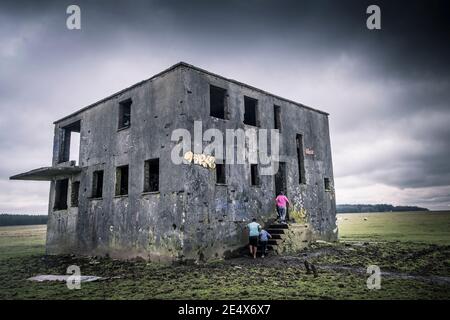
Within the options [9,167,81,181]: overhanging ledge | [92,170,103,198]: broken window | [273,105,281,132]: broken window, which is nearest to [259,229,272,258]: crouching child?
[273,105,281,132]: broken window

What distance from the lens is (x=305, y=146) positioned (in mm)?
17328

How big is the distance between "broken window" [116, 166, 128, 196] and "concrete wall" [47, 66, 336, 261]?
290mm

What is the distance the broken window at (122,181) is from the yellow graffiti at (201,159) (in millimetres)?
4046

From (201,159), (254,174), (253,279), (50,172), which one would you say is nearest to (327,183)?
(254,174)

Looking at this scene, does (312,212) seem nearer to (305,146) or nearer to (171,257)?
(305,146)

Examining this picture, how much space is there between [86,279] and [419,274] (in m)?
9.72

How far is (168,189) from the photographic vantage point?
1176cm

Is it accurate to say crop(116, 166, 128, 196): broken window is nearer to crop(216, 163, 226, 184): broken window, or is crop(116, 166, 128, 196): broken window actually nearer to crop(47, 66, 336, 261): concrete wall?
crop(47, 66, 336, 261): concrete wall

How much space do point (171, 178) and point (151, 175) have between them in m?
2.62

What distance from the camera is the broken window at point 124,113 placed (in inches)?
580

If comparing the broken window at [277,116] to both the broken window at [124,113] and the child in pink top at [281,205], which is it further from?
the broken window at [124,113]

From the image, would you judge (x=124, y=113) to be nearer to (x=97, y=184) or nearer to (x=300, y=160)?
(x=97, y=184)

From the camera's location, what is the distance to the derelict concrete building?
11.8 meters

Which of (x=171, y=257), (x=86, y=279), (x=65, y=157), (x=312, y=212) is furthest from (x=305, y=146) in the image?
(x=65, y=157)
